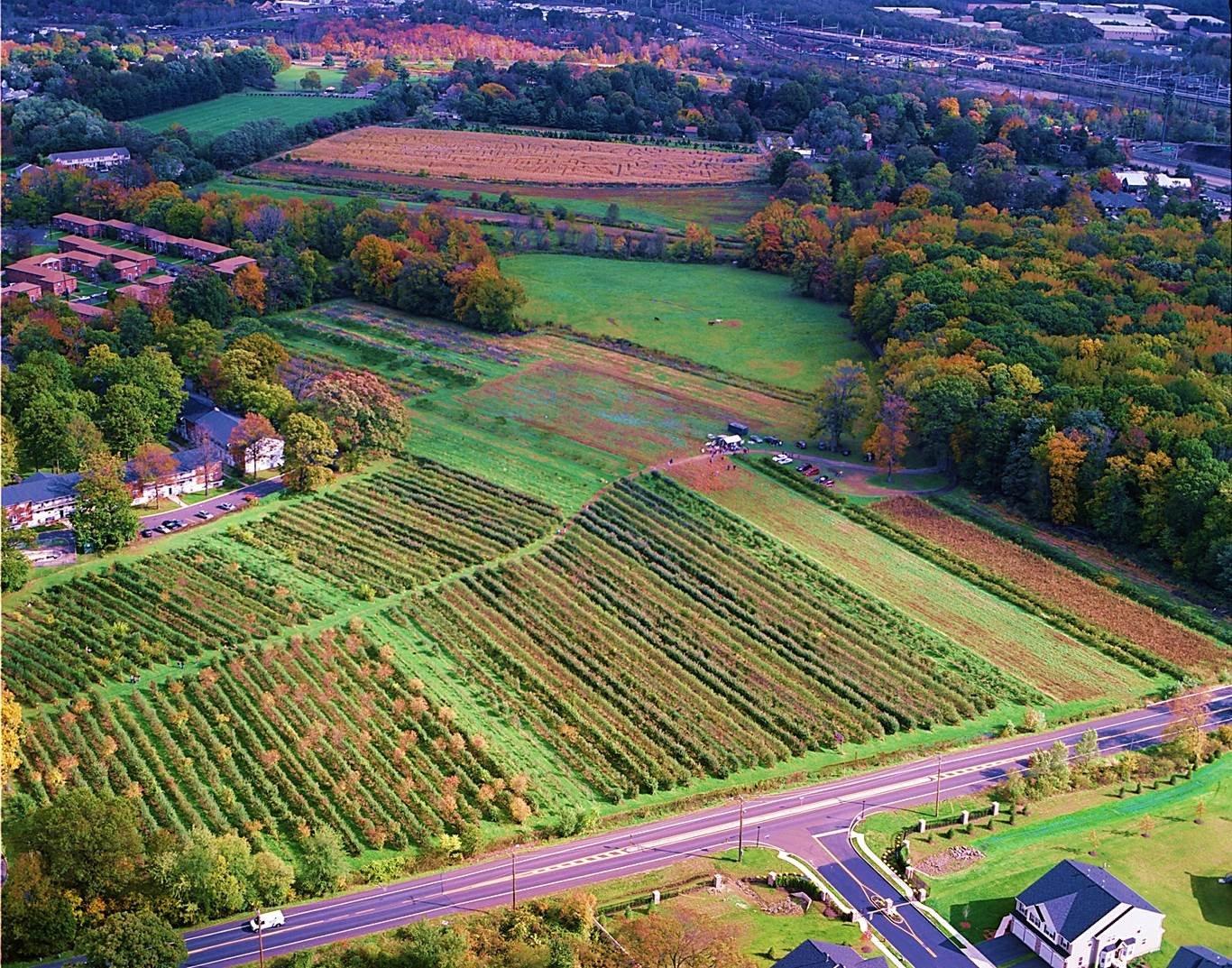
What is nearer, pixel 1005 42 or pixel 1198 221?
pixel 1198 221

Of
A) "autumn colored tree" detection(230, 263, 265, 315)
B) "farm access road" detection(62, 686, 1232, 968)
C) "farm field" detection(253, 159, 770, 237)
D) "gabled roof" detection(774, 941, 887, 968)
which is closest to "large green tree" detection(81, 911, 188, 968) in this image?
"farm access road" detection(62, 686, 1232, 968)

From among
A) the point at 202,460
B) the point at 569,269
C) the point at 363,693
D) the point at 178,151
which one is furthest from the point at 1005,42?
the point at 363,693

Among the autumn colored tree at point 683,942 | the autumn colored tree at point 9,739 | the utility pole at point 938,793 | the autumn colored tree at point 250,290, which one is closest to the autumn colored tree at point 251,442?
the autumn colored tree at point 9,739

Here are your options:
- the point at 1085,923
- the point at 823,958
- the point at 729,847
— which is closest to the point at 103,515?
the point at 729,847

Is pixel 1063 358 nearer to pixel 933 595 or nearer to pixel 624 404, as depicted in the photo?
pixel 933 595

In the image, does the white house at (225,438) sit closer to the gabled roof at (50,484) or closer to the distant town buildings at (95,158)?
the gabled roof at (50,484)

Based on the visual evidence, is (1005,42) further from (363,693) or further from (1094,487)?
(363,693)

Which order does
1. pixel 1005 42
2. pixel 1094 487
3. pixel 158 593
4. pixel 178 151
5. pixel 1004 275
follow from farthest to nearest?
pixel 1005 42 → pixel 178 151 → pixel 1004 275 → pixel 1094 487 → pixel 158 593
